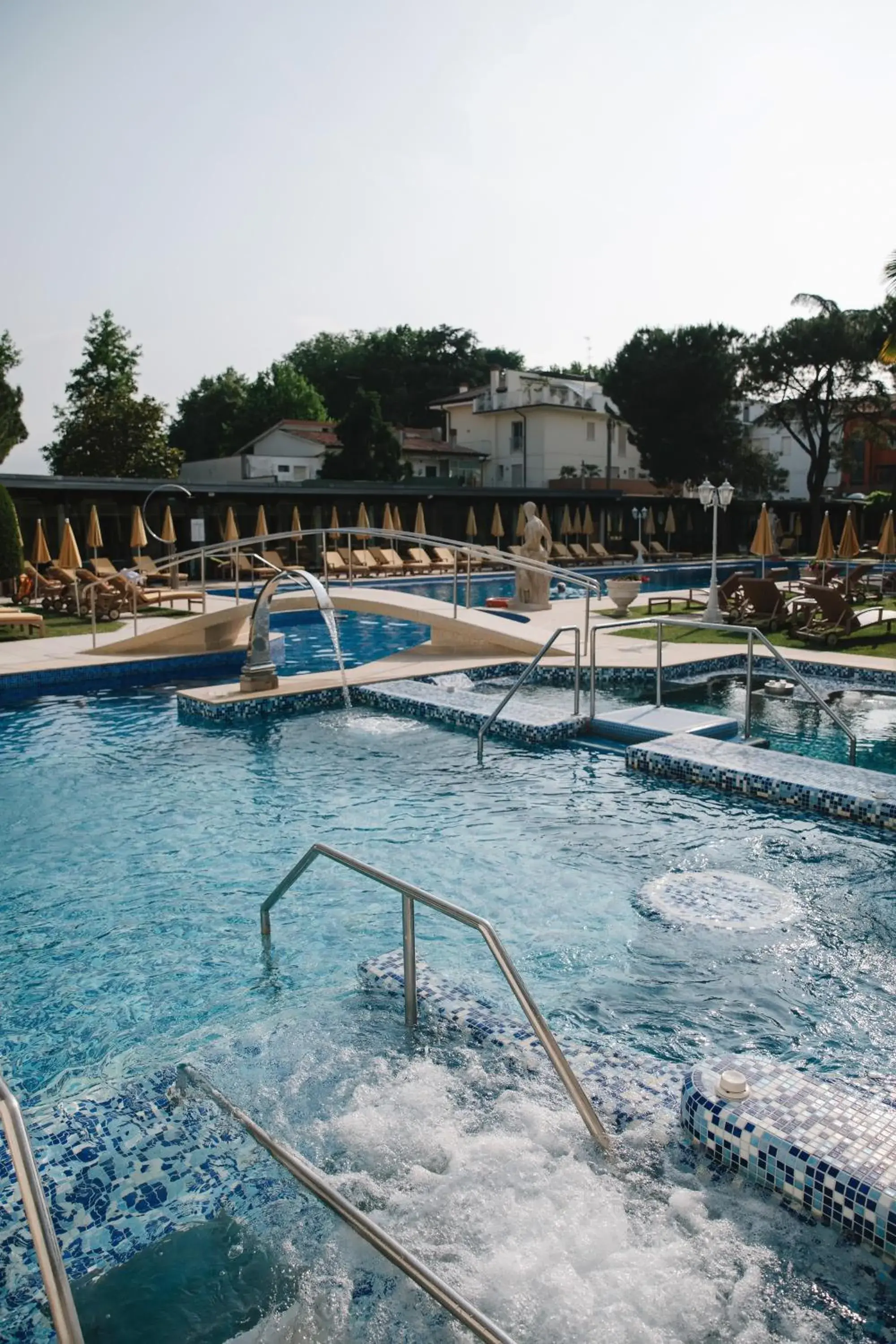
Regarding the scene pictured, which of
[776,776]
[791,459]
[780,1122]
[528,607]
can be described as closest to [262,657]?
[776,776]

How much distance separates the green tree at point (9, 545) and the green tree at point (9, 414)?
2815cm

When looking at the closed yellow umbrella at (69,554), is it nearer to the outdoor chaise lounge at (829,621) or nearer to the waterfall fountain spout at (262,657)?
the waterfall fountain spout at (262,657)

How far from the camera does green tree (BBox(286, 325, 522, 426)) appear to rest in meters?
67.2

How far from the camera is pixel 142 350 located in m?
57.4

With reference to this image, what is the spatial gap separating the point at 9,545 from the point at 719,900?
53.8 feet

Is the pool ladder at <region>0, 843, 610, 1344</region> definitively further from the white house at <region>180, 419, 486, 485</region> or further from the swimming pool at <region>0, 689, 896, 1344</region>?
the white house at <region>180, 419, 486, 485</region>

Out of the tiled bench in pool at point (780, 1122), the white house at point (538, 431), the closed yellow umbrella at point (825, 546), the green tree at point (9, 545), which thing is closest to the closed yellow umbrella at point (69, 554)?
the green tree at point (9, 545)

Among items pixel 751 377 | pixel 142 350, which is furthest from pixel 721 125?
pixel 142 350

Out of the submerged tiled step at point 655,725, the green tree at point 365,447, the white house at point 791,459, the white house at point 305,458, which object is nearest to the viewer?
the submerged tiled step at point 655,725

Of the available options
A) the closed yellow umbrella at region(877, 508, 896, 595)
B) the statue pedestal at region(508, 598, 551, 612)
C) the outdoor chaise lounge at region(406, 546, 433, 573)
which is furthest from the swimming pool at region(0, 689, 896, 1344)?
the outdoor chaise lounge at region(406, 546, 433, 573)

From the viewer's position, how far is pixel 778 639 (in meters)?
15.9

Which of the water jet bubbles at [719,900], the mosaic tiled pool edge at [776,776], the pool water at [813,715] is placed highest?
the mosaic tiled pool edge at [776,776]

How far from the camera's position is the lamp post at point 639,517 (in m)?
36.3

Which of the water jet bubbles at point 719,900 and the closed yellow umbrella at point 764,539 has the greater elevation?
the closed yellow umbrella at point 764,539
